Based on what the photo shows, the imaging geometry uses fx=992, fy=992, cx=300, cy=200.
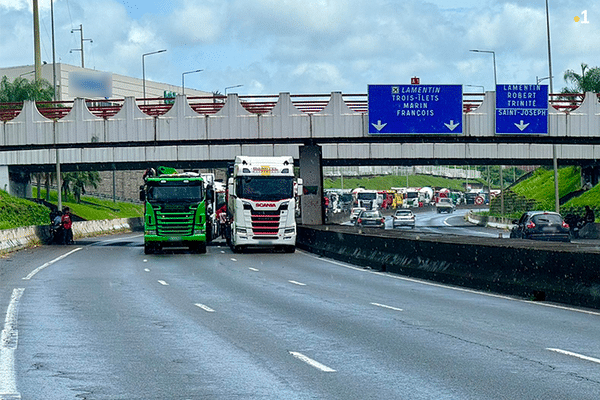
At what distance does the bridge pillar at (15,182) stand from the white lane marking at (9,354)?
4925cm

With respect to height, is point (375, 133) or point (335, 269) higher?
point (375, 133)

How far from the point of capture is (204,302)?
18.2 m

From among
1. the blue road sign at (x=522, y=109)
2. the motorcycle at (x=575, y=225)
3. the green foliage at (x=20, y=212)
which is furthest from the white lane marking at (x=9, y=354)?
the green foliage at (x=20, y=212)

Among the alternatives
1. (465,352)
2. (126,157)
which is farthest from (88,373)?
(126,157)

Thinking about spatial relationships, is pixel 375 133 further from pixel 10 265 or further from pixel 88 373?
pixel 88 373

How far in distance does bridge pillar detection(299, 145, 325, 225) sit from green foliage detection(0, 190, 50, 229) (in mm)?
21370

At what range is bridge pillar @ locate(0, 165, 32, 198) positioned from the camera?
64875 mm

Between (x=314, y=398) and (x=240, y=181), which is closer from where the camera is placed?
(x=314, y=398)

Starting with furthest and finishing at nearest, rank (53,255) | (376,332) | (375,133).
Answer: (375,133), (53,255), (376,332)

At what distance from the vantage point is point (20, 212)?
207 ft

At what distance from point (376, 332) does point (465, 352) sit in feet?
7.22

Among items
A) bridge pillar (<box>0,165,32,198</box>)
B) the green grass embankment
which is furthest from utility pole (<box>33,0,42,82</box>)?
bridge pillar (<box>0,165,32,198</box>)

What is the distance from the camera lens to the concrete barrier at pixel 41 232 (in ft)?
132

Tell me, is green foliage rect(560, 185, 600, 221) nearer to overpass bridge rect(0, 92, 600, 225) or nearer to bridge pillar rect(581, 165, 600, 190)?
bridge pillar rect(581, 165, 600, 190)
